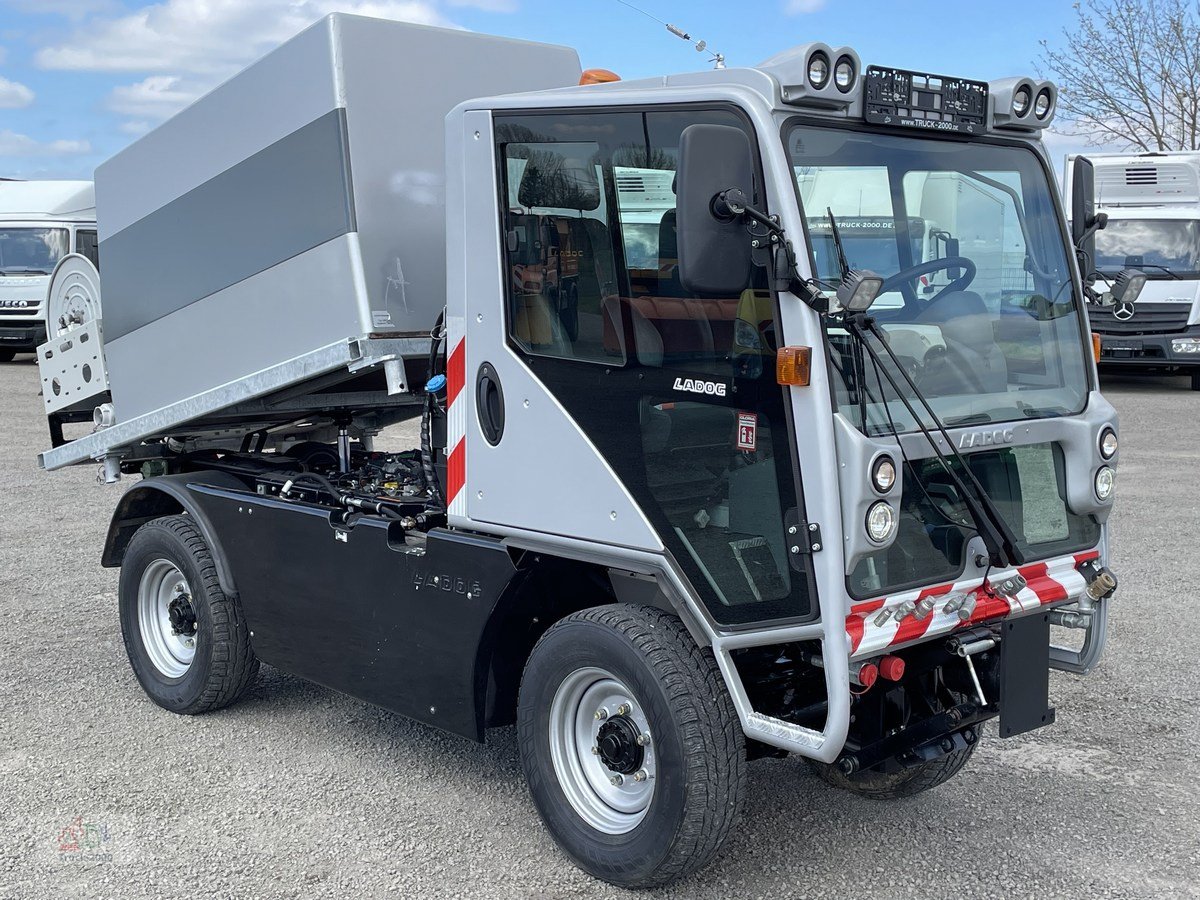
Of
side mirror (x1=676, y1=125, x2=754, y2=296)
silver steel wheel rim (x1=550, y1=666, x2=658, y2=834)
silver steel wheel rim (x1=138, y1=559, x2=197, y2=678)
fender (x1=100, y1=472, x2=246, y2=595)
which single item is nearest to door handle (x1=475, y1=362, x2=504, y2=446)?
silver steel wheel rim (x1=550, y1=666, x2=658, y2=834)

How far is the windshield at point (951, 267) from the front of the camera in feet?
11.9

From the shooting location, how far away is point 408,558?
4590 millimetres

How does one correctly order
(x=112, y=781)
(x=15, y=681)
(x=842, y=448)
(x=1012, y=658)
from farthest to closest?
(x=15, y=681)
(x=112, y=781)
(x=1012, y=658)
(x=842, y=448)

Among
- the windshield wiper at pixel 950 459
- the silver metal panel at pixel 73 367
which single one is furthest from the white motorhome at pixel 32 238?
the windshield wiper at pixel 950 459

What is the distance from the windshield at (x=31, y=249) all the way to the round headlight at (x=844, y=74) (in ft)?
62.2

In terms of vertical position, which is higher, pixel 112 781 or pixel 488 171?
pixel 488 171

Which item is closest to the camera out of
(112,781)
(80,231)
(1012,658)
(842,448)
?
(842,448)

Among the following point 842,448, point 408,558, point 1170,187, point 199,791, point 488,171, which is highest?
point 1170,187

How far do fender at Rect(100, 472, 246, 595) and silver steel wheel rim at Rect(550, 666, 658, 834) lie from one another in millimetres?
2048

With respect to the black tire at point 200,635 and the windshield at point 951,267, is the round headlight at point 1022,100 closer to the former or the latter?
the windshield at point 951,267

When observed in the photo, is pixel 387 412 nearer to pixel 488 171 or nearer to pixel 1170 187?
pixel 488 171

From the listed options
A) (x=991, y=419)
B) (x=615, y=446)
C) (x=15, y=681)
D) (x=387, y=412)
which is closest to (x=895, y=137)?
(x=991, y=419)

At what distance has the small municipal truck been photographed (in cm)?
354

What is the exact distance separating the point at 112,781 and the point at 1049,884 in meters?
3.46
